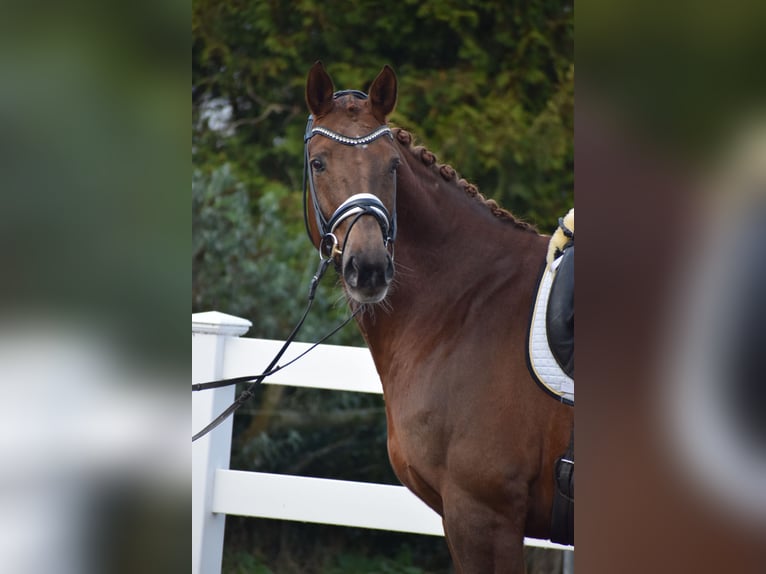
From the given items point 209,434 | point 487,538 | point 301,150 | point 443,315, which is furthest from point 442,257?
point 301,150

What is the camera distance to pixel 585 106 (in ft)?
2.02

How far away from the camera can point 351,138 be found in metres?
Result: 2.37

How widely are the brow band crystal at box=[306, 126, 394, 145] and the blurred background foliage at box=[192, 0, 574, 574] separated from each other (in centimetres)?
232

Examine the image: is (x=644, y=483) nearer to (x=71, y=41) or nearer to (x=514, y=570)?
(x=71, y=41)

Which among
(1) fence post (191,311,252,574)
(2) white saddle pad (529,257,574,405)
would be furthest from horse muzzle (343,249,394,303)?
(1) fence post (191,311,252,574)

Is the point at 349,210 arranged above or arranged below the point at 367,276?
above

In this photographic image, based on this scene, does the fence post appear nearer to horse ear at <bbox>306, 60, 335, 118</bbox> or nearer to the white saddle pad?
horse ear at <bbox>306, 60, 335, 118</bbox>

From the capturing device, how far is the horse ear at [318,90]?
8.09 ft

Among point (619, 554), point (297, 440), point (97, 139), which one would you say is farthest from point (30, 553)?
point (297, 440)

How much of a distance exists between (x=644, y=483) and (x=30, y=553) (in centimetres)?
46

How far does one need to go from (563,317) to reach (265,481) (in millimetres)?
1779

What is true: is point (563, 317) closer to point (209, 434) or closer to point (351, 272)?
point (351, 272)

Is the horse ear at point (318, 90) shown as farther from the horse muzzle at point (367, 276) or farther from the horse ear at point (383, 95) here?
the horse muzzle at point (367, 276)

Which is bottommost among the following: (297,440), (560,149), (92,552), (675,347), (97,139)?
(297,440)
